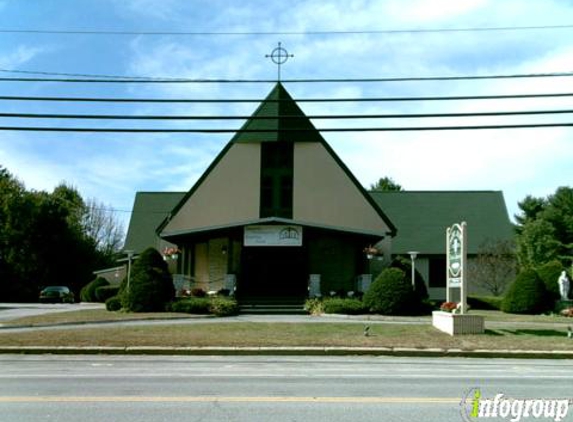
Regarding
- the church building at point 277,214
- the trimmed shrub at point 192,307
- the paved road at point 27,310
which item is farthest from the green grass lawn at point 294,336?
the church building at point 277,214

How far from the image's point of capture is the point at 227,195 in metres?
38.7

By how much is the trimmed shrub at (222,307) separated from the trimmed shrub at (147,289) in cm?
211

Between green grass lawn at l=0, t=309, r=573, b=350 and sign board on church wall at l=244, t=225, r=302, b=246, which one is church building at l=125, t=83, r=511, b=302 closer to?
sign board on church wall at l=244, t=225, r=302, b=246

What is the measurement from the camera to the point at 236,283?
116 ft

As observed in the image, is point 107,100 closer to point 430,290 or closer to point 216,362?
point 216,362

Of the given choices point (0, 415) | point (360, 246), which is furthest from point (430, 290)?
point (0, 415)

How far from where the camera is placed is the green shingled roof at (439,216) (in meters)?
46.8

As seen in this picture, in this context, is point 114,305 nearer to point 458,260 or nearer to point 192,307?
point 192,307

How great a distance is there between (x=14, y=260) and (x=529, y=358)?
5182cm

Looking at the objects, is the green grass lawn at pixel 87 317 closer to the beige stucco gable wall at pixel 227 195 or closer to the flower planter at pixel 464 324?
the flower planter at pixel 464 324

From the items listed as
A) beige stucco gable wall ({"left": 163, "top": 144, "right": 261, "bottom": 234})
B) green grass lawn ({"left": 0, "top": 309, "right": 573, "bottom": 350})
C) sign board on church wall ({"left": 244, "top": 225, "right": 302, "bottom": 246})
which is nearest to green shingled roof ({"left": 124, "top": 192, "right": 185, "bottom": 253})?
beige stucco gable wall ({"left": 163, "top": 144, "right": 261, "bottom": 234})

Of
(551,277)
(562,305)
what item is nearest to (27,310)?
(562,305)

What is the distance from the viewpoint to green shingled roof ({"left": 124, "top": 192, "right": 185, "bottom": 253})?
160 feet

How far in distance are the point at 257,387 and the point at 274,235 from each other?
2269 cm
